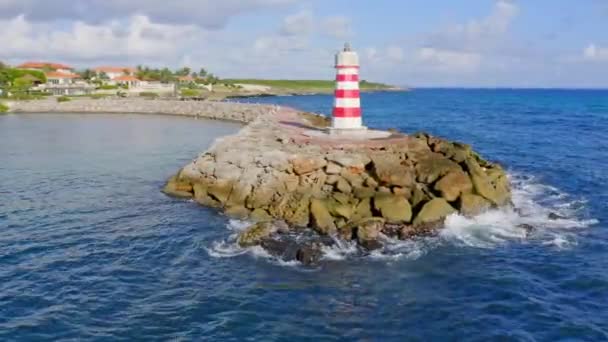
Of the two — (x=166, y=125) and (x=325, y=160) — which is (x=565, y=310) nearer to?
(x=325, y=160)

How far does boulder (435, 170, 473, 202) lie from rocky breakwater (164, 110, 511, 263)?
0.11 feet

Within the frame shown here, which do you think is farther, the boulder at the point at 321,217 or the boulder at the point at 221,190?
the boulder at the point at 221,190

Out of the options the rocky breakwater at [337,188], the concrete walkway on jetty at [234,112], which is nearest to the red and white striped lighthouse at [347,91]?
the concrete walkway on jetty at [234,112]

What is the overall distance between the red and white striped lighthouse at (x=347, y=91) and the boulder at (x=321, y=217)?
8.10 metres

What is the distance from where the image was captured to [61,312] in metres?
12.8

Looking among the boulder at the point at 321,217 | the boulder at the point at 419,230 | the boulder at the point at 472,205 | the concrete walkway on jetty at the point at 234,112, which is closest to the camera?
the boulder at the point at 419,230

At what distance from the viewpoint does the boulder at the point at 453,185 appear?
784 inches

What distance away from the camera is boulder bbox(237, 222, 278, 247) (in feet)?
Answer: 55.9

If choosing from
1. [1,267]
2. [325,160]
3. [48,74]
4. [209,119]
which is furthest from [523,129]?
[48,74]

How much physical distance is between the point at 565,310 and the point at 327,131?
53.6 feet

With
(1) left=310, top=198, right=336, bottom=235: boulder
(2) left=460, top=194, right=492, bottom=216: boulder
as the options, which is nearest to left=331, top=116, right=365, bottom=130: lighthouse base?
(2) left=460, top=194, right=492, bottom=216: boulder

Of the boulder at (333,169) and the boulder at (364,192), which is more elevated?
the boulder at (333,169)

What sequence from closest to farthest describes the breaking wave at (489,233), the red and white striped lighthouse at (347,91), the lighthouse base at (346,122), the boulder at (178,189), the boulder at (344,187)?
the breaking wave at (489,233)
the boulder at (344,187)
the boulder at (178,189)
the red and white striped lighthouse at (347,91)
the lighthouse base at (346,122)

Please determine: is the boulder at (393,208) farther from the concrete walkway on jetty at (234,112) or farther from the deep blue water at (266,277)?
the concrete walkway on jetty at (234,112)
